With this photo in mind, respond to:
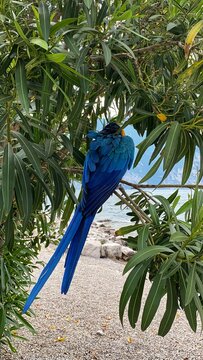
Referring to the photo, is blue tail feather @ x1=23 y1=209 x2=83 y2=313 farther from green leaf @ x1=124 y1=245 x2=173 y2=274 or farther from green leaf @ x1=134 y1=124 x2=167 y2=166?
green leaf @ x1=134 y1=124 x2=167 y2=166

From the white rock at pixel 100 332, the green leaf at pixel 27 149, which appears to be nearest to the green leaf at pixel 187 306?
the green leaf at pixel 27 149

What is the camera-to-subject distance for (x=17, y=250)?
2377 mm

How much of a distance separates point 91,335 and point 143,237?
237 cm

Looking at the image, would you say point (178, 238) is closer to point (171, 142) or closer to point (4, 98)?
point (171, 142)

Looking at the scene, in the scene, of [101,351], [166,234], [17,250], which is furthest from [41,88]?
[101,351]

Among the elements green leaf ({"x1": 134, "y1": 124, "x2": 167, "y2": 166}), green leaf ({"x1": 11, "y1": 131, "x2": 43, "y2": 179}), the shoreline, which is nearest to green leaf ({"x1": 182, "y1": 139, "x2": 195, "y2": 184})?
green leaf ({"x1": 134, "y1": 124, "x2": 167, "y2": 166})

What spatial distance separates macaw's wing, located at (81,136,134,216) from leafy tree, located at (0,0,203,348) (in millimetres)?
115

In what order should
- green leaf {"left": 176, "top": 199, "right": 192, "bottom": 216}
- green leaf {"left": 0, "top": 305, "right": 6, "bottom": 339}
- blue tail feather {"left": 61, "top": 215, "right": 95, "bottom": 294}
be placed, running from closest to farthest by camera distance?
blue tail feather {"left": 61, "top": 215, "right": 95, "bottom": 294}
green leaf {"left": 176, "top": 199, "right": 192, "bottom": 216}
green leaf {"left": 0, "top": 305, "right": 6, "bottom": 339}

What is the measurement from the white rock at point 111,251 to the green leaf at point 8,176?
18.6ft

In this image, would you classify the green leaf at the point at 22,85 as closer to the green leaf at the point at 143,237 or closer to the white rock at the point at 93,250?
the green leaf at the point at 143,237

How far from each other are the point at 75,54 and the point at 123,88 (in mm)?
432

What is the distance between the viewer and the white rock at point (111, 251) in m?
6.64

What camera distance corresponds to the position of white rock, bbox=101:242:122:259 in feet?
21.8

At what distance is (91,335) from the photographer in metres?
3.43
